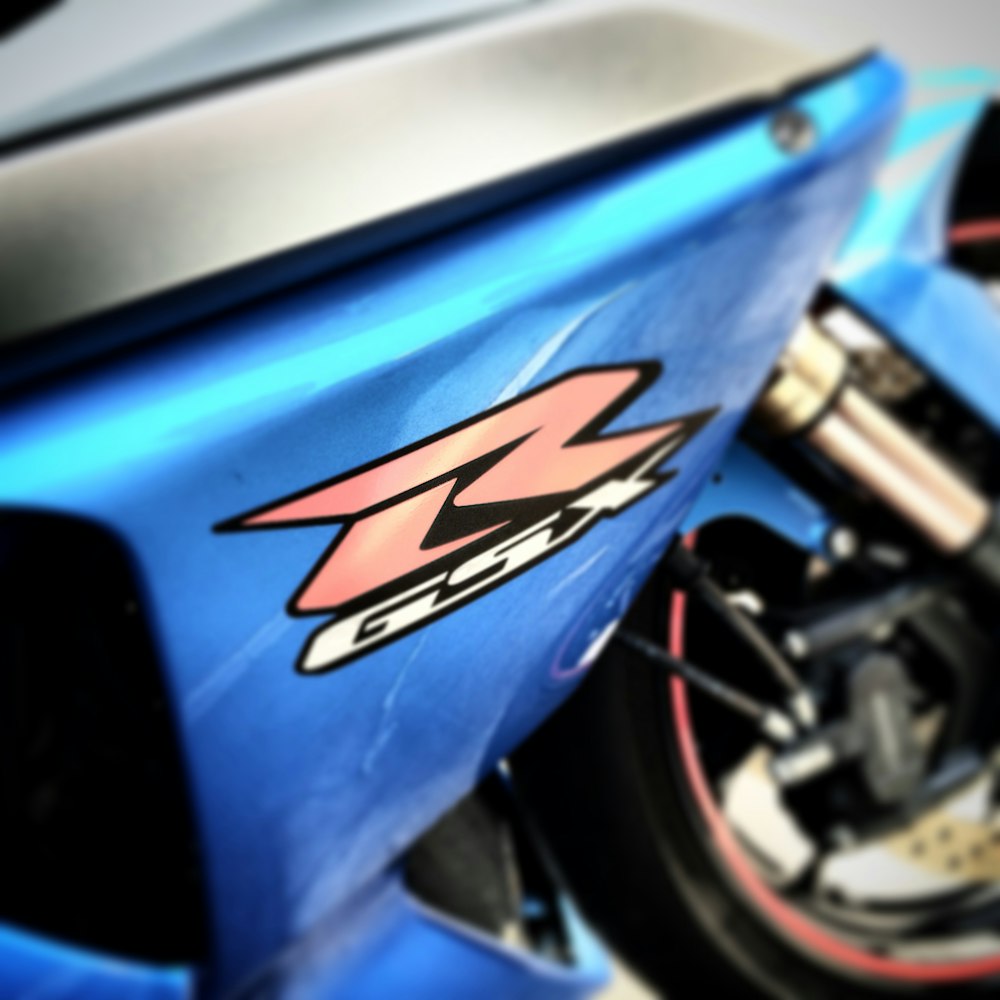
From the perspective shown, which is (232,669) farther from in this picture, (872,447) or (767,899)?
(767,899)

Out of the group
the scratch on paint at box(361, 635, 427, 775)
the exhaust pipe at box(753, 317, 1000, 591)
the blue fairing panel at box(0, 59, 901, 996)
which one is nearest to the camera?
the blue fairing panel at box(0, 59, 901, 996)

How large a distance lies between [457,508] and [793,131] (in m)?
0.23

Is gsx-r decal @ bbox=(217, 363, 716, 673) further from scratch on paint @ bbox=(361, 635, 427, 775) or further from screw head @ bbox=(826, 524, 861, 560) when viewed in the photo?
screw head @ bbox=(826, 524, 861, 560)

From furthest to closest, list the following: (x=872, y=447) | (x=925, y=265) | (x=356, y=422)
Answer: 1. (x=925, y=265)
2. (x=872, y=447)
3. (x=356, y=422)

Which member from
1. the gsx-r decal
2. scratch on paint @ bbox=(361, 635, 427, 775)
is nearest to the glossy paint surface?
the gsx-r decal

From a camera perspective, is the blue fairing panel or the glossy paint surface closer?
the blue fairing panel

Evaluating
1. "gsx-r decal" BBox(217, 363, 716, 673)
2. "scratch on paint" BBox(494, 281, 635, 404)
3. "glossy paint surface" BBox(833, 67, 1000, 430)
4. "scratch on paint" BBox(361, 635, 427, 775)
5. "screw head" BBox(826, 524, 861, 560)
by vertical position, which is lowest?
"scratch on paint" BBox(361, 635, 427, 775)

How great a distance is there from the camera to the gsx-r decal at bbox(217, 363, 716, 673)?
1.08ft

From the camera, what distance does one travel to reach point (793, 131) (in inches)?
16.0

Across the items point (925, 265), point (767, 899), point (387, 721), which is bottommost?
point (767, 899)

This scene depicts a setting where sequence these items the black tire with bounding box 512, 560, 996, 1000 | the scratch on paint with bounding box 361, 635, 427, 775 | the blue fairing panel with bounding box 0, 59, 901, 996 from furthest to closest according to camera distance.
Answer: the black tire with bounding box 512, 560, 996, 1000, the scratch on paint with bounding box 361, 635, 427, 775, the blue fairing panel with bounding box 0, 59, 901, 996

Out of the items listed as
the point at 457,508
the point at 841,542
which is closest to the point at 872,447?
the point at 841,542

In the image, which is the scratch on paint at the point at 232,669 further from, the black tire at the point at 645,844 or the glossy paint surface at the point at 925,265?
the glossy paint surface at the point at 925,265

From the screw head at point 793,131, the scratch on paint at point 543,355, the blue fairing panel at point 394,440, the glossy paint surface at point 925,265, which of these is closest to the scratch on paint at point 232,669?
the blue fairing panel at point 394,440
